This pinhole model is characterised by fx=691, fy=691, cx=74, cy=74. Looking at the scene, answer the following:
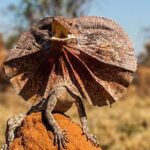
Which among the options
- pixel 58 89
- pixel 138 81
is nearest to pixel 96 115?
pixel 138 81

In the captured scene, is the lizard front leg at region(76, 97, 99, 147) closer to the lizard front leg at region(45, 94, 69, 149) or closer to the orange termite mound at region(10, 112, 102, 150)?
the orange termite mound at region(10, 112, 102, 150)

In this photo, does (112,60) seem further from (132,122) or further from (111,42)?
(132,122)

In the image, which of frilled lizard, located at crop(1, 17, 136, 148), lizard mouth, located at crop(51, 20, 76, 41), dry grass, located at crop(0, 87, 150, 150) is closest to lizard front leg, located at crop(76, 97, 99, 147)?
frilled lizard, located at crop(1, 17, 136, 148)

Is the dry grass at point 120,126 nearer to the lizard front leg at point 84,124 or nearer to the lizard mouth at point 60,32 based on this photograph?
the lizard front leg at point 84,124

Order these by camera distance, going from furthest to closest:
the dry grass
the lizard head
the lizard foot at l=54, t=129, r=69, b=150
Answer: the dry grass → the lizard foot at l=54, t=129, r=69, b=150 → the lizard head

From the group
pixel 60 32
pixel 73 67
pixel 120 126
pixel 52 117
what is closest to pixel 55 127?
pixel 52 117
